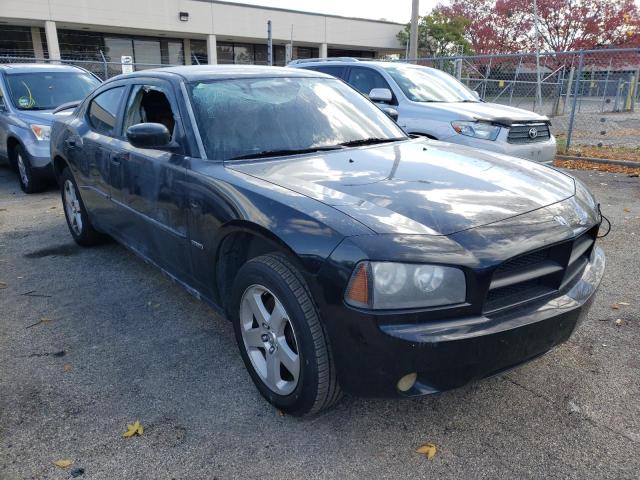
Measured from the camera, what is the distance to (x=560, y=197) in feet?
9.05

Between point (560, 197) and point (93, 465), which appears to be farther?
point (560, 197)

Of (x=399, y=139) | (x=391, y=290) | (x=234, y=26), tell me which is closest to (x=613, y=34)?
(x=234, y=26)

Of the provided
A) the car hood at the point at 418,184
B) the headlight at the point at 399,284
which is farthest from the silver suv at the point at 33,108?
the headlight at the point at 399,284

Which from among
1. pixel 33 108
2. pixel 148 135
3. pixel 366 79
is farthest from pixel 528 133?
pixel 33 108

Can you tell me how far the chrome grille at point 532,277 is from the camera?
228cm

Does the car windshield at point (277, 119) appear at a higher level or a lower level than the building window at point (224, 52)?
lower

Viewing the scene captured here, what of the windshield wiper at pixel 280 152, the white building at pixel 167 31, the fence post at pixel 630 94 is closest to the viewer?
the windshield wiper at pixel 280 152

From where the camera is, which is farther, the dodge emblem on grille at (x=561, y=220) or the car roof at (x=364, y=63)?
the car roof at (x=364, y=63)

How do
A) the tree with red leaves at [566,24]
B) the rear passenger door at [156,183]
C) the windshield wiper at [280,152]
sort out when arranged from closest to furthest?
the windshield wiper at [280,152] → the rear passenger door at [156,183] → the tree with red leaves at [566,24]

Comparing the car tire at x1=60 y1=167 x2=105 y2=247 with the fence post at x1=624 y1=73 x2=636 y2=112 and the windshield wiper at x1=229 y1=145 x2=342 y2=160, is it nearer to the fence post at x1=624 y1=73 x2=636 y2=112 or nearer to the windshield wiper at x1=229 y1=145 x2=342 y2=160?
the windshield wiper at x1=229 y1=145 x2=342 y2=160

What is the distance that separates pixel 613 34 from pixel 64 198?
29.7m

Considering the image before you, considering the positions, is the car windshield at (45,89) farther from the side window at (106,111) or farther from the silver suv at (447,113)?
the silver suv at (447,113)

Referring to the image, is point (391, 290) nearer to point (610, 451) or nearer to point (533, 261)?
point (533, 261)

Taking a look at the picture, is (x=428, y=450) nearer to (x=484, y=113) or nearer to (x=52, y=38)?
(x=484, y=113)
